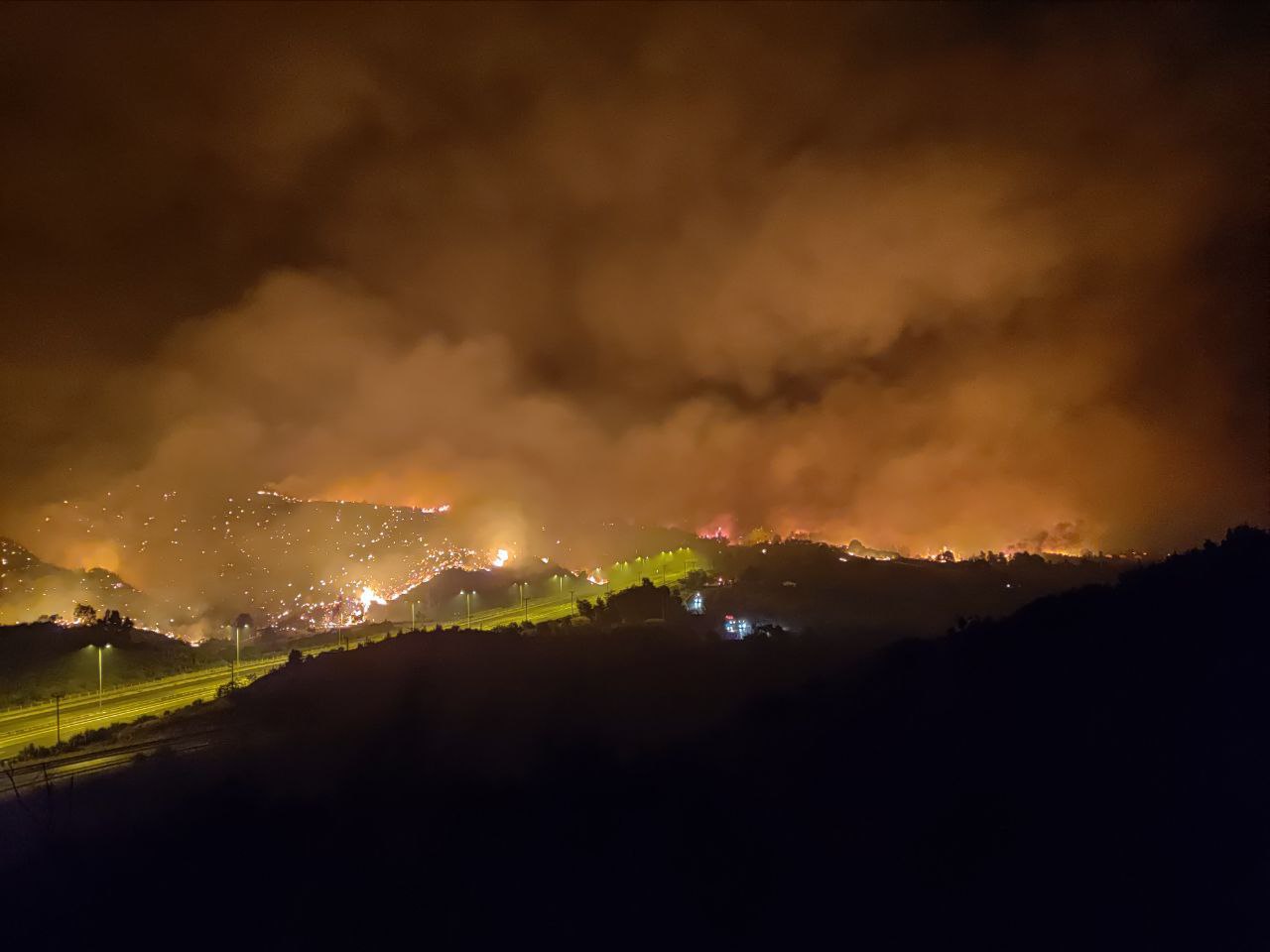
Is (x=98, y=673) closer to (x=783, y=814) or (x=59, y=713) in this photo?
(x=59, y=713)

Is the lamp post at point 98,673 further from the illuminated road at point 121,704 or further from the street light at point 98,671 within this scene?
the illuminated road at point 121,704

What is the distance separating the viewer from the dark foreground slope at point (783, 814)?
807cm

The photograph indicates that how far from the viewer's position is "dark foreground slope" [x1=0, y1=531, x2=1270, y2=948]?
8070mm

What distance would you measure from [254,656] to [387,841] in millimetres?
29831

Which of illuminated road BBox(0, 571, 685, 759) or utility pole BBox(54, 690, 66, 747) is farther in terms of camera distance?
illuminated road BBox(0, 571, 685, 759)

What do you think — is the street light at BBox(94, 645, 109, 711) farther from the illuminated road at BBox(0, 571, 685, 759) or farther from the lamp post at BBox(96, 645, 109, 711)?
the illuminated road at BBox(0, 571, 685, 759)

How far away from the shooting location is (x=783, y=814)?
10320 mm

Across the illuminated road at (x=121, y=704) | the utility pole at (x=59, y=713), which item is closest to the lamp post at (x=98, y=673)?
the illuminated road at (x=121, y=704)

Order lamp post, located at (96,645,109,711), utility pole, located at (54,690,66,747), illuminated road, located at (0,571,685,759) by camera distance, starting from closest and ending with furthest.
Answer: utility pole, located at (54,690,66,747), illuminated road, located at (0,571,685,759), lamp post, located at (96,645,109,711)

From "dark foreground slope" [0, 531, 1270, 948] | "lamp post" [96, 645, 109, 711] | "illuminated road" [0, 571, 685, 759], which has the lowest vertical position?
"dark foreground slope" [0, 531, 1270, 948]

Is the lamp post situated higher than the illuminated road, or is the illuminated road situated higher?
the lamp post

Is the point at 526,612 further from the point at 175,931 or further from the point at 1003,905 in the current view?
the point at 1003,905

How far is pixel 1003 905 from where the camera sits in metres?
7.81

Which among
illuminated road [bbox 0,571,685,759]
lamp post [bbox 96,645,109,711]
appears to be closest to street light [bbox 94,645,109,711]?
lamp post [bbox 96,645,109,711]
